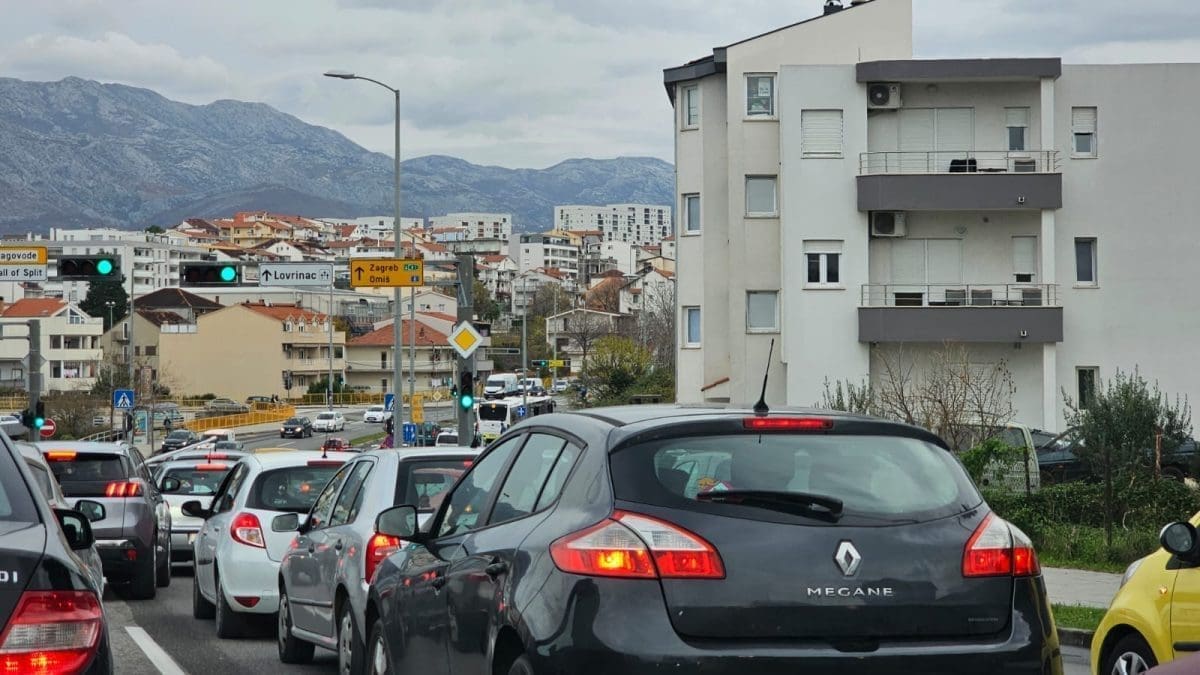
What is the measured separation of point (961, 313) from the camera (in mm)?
45312

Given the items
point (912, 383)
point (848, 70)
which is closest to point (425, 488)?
point (912, 383)

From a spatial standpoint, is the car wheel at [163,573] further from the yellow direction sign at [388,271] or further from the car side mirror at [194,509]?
the yellow direction sign at [388,271]

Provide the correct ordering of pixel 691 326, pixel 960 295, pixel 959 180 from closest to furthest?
1. pixel 959 180
2. pixel 960 295
3. pixel 691 326

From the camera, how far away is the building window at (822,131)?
153 ft

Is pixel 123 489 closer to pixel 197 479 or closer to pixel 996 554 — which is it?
pixel 197 479

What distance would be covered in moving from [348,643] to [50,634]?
16.5 ft

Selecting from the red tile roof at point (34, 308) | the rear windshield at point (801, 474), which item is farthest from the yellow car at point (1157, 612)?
the red tile roof at point (34, 308)

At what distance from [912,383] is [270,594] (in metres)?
31.8

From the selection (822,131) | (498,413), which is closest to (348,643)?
(822,131)

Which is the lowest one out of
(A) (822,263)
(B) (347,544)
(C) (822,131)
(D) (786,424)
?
(B) (347,544)

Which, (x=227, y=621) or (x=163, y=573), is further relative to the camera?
(x=163, y=573)

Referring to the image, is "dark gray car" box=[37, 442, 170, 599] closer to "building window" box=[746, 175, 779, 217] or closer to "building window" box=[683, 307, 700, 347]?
"building window" box=[746, 175, 779, 217]

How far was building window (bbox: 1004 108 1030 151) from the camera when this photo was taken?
46.1 m

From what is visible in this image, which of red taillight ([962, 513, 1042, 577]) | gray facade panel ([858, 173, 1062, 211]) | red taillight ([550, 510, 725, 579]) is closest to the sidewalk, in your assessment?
red taillight ([962, 513, 1042, 577])
